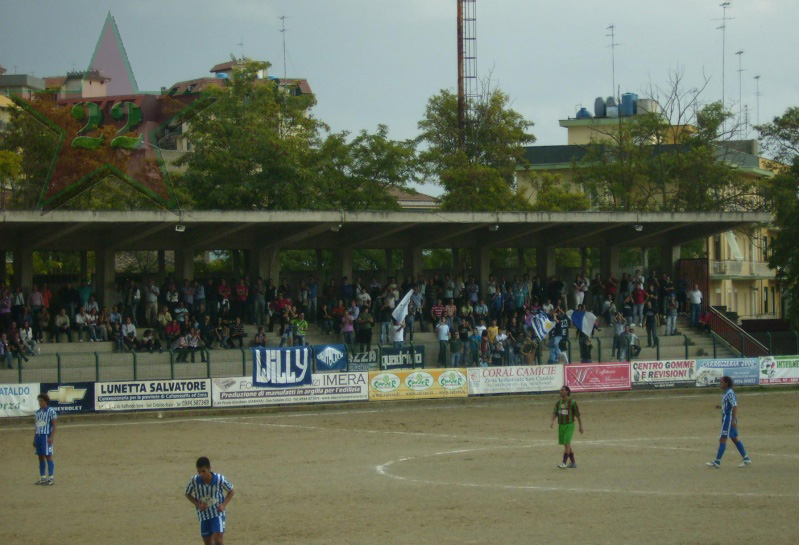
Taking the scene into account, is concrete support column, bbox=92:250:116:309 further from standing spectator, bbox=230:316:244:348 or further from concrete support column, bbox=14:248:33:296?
standing spectator, bbox=230:316:244:348

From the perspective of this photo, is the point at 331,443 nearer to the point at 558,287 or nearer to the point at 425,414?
the point at 425,414

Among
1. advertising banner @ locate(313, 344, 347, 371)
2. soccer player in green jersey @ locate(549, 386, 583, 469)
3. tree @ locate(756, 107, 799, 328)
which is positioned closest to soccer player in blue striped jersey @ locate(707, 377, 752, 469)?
soccer player in green jersey @ locate(549, 386, 583, 469)

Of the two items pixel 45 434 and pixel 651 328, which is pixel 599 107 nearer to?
pixel 651 328

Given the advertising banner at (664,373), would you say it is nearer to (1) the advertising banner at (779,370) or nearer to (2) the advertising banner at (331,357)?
(1) the advertising banner at (779,370)

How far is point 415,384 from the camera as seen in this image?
112ft

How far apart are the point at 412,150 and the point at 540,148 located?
91.4 ft

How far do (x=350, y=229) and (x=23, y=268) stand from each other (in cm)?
1196

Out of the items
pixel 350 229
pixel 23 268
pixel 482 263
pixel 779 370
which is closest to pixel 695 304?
pixel 779 370

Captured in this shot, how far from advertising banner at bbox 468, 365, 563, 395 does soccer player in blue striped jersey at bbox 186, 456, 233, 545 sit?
76.1 ft

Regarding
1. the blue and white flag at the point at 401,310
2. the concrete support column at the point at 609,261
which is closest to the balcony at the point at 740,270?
the concrete support column at the point at 609,261

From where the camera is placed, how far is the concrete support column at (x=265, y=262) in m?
40.0

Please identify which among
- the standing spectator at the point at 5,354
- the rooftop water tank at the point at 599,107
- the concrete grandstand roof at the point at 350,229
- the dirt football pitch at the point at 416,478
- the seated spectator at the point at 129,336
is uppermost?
the rooftop water tank at the point at 599,107

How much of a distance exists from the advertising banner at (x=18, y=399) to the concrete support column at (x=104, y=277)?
7478mm

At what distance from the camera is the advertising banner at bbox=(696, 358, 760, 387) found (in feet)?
123
